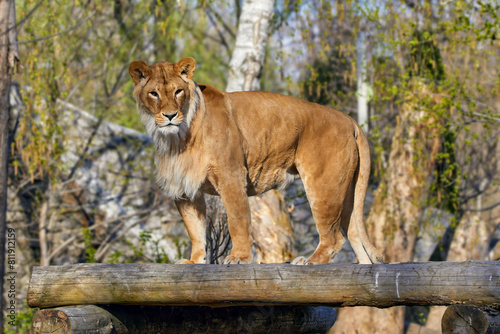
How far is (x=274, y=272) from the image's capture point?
361 centimetres

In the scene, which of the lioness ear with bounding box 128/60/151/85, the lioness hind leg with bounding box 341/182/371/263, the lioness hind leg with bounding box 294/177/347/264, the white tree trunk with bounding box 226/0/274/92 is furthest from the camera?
the white tree trunk with bounding box 226/0/274/92

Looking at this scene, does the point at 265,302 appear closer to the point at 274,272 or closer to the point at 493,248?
the point at 274,272

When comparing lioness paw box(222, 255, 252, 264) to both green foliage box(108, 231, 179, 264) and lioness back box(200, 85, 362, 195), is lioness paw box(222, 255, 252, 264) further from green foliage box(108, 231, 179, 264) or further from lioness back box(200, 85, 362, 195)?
green foliage box(108, 231, 179, 264)

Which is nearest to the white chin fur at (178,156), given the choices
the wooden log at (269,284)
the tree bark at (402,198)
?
the wooden log at (269,284)

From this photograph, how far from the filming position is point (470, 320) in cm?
308

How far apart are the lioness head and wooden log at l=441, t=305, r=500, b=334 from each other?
2.09 meters

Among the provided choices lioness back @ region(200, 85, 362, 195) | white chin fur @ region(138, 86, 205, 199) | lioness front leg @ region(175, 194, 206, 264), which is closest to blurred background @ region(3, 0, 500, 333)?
lioness back @ region(200, 85, 362, 195)

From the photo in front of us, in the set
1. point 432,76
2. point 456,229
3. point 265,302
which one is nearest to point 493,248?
point 456,229

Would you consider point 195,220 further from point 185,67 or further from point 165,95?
point 185,67

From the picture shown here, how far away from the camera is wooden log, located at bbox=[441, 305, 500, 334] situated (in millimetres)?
3025

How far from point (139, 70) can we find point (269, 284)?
5.87ft

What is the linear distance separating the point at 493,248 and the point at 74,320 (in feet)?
38.9

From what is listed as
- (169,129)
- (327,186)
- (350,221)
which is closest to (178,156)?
(169,129)

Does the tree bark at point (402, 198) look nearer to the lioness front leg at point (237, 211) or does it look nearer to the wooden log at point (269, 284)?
the lioness front leg at point (237, 211)
